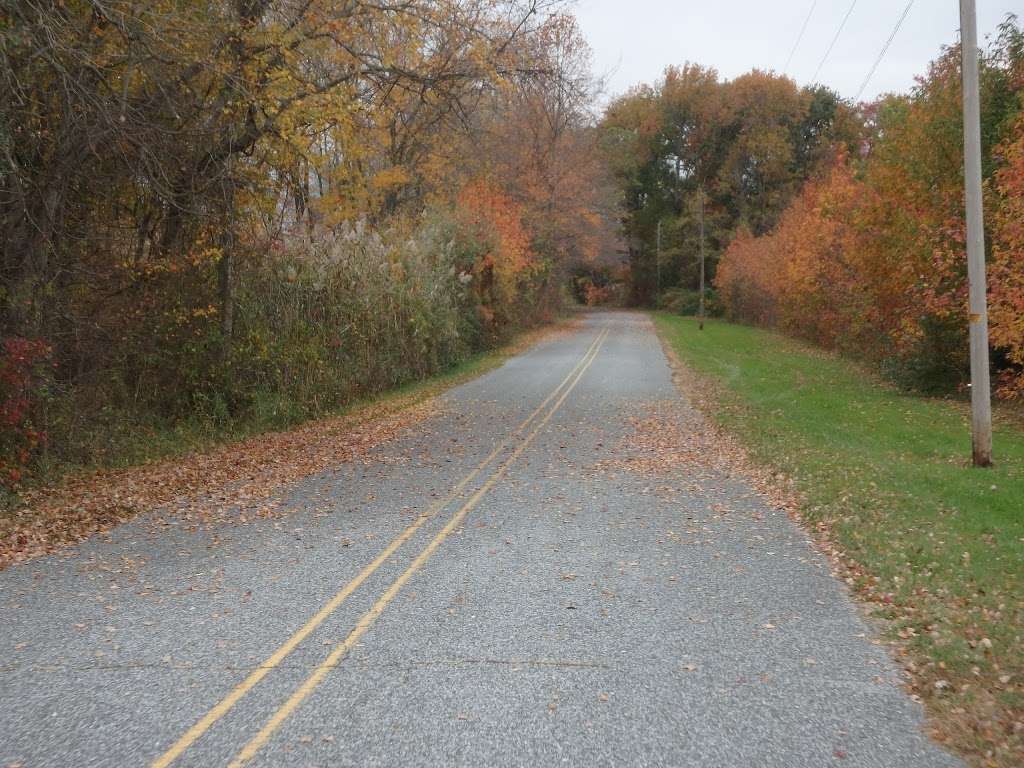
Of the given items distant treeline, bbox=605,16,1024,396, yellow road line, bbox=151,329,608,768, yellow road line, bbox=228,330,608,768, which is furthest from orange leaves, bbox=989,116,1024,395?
yellow road line, bbox=151,329,608,768

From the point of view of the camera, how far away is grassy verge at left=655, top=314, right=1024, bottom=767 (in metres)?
4.60

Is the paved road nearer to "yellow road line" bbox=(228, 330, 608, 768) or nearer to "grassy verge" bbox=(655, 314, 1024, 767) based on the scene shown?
"yellow road line" bbox=(228, 330, 608, 768)

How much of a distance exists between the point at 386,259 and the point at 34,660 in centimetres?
1737

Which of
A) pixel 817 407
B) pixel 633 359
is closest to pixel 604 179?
pixel 633 359

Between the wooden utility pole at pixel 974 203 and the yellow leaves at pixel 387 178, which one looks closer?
the wooden utility pole at pixel 974 203

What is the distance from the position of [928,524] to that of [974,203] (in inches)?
181

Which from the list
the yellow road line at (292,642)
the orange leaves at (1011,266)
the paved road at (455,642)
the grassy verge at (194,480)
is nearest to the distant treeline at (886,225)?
the orange leaves at (1011,266)

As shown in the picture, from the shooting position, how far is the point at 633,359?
29.3m

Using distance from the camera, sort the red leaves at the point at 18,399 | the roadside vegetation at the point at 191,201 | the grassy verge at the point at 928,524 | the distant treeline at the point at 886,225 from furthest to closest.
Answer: the distant treeline at the point at 886,225
the roadside vegetation at the point at 191,201
the red leaves at the point at 18,399
the grassy verge at the point at 928,524

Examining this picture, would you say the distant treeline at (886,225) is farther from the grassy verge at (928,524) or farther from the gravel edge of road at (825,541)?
the gravel edge of road at (825,541)

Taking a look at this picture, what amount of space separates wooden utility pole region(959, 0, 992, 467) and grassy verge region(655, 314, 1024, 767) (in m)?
1.44

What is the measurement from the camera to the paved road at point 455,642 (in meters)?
4.09

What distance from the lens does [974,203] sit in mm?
10328

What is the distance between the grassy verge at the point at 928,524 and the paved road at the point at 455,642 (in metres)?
0.30
